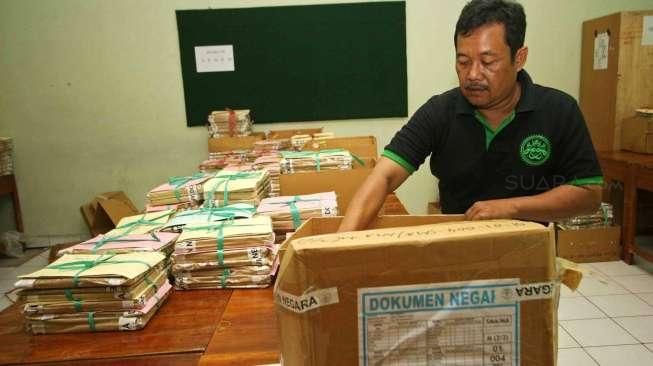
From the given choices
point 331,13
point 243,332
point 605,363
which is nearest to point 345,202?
point 243,332

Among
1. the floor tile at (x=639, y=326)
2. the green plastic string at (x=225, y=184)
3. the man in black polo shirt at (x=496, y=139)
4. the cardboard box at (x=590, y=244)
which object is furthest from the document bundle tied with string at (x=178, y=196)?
the cardboard box at (x=590, y=244)

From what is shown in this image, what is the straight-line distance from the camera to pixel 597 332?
9.13ft

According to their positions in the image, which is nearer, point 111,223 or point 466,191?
point 466,191

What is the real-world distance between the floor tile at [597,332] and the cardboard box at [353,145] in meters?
1.66

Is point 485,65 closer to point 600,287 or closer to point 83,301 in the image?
point 83,301

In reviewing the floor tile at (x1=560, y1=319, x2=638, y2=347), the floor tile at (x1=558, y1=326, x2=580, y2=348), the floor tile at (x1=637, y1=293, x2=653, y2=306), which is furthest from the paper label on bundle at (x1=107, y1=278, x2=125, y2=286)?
the floor tile at (x1=637, y1=293, x2=653, y2=306)

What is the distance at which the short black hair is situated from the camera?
138 cm

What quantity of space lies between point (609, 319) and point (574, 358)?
60 centimetres

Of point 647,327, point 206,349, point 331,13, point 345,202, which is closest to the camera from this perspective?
point 206,349

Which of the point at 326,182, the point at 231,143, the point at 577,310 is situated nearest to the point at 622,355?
the point at 577,310

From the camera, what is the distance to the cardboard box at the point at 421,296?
2.37ft

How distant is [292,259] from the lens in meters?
0.72

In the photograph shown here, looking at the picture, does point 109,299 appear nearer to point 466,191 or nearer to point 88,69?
point 466,191

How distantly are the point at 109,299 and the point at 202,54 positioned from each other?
3552 millimetres
